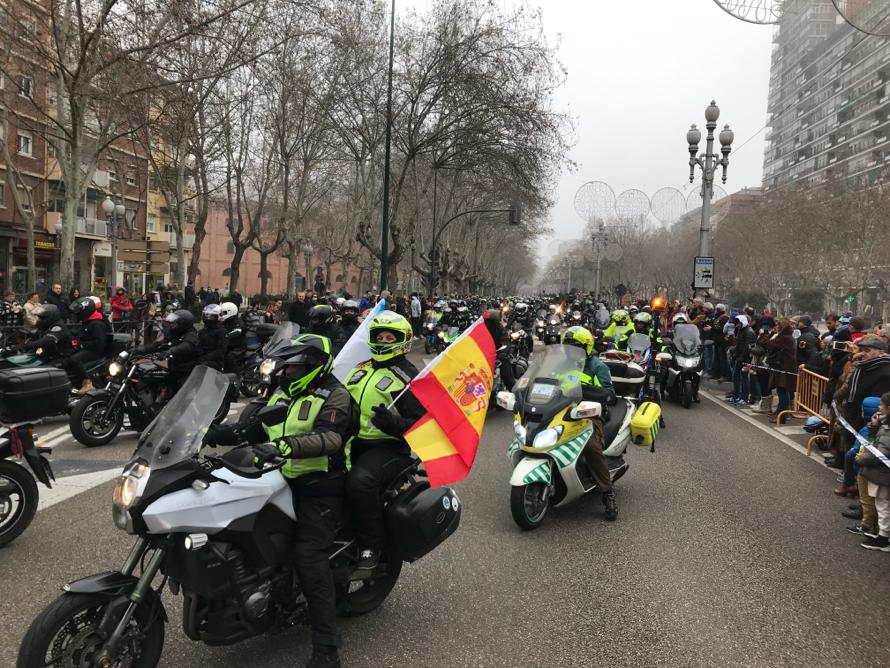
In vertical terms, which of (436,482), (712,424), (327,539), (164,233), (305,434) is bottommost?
(712,424)

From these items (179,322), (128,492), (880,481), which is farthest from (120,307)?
(880,481)

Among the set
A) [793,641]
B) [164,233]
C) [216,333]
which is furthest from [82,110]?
[164,233]

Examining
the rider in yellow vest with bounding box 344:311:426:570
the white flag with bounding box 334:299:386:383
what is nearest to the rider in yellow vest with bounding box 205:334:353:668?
the rider in yellow vest with bounding box 344:311:426:570

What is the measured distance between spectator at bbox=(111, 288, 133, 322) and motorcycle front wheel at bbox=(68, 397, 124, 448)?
38.7 ft

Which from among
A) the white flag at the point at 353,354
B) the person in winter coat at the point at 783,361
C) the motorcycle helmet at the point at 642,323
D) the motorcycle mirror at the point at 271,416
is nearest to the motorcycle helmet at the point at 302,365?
the motorcycle mirror at the point at 271,416

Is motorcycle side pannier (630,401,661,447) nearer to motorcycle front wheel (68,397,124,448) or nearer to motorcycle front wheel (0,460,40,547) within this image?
motorcycle front wheel (0,460,40,547)

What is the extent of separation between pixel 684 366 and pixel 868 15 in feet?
20.7

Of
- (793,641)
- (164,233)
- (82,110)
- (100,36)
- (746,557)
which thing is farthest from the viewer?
(164,233)

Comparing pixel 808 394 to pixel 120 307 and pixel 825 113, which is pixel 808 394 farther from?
pixel 825 113

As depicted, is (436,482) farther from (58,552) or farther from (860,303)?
(860,303)

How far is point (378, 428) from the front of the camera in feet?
11.2

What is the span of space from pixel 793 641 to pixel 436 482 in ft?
6.92

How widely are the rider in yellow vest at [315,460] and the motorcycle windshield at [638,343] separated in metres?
8.46

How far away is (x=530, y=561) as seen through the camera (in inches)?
184
